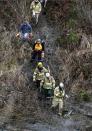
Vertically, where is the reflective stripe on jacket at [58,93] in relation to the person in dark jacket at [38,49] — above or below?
below

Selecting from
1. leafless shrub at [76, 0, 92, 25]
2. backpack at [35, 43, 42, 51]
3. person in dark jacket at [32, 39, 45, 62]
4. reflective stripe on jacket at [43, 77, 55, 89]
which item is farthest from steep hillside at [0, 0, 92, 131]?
backpack at [35, 43, 42, 51]

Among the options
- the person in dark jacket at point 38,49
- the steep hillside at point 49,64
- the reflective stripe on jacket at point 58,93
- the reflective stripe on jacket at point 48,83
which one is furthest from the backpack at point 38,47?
the reflective stripe on jacket at point 58,93

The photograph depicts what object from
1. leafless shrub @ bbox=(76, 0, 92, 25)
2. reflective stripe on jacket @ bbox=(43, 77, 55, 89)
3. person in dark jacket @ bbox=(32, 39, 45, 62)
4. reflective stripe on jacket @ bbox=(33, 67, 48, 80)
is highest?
leafless shrub @ bbox=(76, 0, 92, 25)

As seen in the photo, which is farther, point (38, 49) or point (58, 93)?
point (38, 49)

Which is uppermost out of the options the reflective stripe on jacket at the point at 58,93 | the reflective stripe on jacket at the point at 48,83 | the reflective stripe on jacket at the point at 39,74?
the reflective stripe on jacket at the point at 39,74

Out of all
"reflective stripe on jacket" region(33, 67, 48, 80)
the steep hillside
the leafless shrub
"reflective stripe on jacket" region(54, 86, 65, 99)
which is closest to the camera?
the steep hillside

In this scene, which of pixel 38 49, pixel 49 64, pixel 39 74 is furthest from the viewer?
pixel 49 64

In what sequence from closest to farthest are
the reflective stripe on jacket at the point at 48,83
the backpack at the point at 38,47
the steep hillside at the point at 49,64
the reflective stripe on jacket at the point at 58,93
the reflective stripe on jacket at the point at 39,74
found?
the steep hillside at the point at 49,64, the reflective stripe on jacket at the point at 58,93, the reflective stripe on jacket at the point at 48,83, the reflective stripe on jacket at the point at 39,74, the backpack at the point at 38,47

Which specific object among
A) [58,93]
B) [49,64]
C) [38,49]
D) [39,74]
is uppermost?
[38,49]

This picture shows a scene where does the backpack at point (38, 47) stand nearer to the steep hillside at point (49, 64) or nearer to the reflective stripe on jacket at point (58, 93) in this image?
the steep hillside at point (49, 64)

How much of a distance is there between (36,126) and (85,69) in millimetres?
4129

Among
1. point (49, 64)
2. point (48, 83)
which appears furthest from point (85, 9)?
point (48, 83)

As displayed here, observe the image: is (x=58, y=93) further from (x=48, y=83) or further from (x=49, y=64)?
(x=49, y=64)

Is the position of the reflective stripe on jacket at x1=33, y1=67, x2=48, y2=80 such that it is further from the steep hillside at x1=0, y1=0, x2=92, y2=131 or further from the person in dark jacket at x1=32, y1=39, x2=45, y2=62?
the person in dark jacket at x1=32, y1=39, x2=45, y2=62
